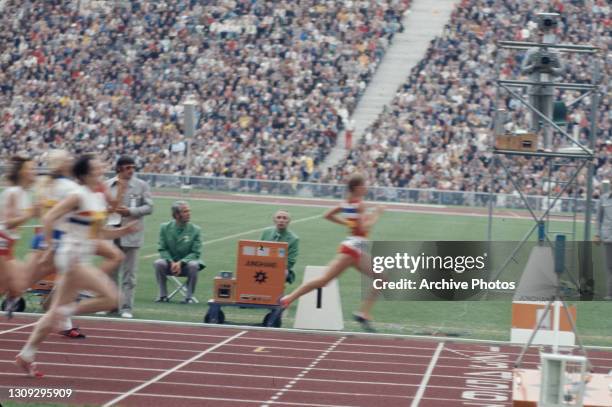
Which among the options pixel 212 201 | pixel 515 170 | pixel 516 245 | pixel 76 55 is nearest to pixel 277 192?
pixel 212 201

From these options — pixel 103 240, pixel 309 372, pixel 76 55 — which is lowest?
pixel 309 372

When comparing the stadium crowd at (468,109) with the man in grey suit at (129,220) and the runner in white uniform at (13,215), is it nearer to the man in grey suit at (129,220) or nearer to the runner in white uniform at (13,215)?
the man in grey suit at (129,220)

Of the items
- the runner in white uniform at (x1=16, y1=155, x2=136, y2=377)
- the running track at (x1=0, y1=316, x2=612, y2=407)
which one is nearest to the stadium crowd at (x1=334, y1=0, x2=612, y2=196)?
the running track at (x1=0, y1=316, x2=612, y2=407)

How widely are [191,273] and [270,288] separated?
5.88ft

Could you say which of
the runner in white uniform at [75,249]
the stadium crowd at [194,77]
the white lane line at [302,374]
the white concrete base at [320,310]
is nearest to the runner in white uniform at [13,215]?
the runner in white uniform at [75,249]

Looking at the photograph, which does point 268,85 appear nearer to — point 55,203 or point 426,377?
point 55,203

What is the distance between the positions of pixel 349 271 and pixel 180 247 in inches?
209

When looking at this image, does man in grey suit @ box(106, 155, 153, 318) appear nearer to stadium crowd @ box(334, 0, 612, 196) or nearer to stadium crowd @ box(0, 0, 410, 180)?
stadium crowd @ box(334, 0, 612, 196)

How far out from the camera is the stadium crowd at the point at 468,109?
38.0m

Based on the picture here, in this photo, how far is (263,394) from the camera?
905 cm

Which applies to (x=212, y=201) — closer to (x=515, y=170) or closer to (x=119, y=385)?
(x=515, y=170)

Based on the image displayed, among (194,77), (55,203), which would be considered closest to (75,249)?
(55,203)

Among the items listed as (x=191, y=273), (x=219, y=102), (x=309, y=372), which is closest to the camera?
(x=309, y=372)

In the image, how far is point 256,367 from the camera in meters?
10.2
